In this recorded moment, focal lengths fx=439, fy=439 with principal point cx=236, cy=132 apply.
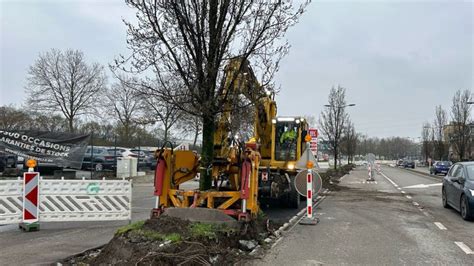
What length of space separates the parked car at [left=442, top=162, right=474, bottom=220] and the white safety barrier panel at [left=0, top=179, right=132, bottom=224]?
8.49 meters

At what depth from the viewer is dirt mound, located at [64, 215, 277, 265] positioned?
6.18 m

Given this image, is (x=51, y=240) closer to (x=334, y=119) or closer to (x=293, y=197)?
(x=293, y=197)

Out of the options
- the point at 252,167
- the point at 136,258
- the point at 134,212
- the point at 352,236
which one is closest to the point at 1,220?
the point at 134,212

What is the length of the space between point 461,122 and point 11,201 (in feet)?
122

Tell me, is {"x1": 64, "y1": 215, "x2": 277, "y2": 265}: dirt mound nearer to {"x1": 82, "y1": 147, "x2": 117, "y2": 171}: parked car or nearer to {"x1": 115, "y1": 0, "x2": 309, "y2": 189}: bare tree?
{"x1": 115, "y1": 0, "x2": 309, "y2": 189}: bare tree

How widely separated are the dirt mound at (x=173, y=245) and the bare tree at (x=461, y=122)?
34896 millimetres

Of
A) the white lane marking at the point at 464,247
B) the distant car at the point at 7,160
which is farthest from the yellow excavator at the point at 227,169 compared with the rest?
the distant car at the point at 7,160

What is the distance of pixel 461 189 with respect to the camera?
1178 centimetres

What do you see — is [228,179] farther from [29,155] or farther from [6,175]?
[6,175]

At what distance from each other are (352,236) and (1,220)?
7487 millimetres

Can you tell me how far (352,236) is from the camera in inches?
359

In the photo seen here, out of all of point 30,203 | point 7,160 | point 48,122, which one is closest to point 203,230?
point 30,203

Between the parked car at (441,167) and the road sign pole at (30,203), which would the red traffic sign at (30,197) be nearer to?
the road sign pole at (30,203)

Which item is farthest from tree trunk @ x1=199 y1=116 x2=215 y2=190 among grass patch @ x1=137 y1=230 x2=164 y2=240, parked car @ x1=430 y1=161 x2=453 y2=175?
parked car @ x1=430 y1=161 x2=453 y2=175
